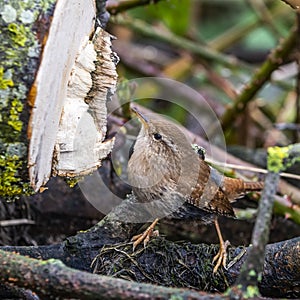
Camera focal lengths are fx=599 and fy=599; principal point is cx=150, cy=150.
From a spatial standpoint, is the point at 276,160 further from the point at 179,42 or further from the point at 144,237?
the point at 179,42

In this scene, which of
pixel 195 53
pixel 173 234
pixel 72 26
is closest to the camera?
pixel 72 26

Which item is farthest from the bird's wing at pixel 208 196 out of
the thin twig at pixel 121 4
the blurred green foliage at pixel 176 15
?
the blurred green foliage at pixel 176 15

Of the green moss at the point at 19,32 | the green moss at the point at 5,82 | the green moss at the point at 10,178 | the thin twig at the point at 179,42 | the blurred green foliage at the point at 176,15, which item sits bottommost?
the green moss at the point at 10,178

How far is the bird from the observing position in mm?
1765

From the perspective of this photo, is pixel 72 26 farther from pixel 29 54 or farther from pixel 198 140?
pixel 198 140

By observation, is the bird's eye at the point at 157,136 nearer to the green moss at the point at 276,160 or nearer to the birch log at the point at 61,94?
the birch log at the point at 61,94

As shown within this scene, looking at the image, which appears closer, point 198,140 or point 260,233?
point 260,233

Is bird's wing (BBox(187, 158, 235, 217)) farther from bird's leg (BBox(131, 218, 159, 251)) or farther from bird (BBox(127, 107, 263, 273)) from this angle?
bird's leg (BBox(131, 218, 159, 251))

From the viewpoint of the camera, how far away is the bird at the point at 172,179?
1.76 metres

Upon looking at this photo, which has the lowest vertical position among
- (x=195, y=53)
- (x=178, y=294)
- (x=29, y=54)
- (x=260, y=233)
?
→ (x=178, y=294)

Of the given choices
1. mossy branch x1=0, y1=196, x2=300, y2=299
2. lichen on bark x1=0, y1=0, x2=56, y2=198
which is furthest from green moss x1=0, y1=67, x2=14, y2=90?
mossy branch x1=0, y1=196, x2=300, y2=299

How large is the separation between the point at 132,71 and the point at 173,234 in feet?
6.03

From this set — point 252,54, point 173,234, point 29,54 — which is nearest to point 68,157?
point 29,54

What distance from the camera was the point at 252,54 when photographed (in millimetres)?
4820
